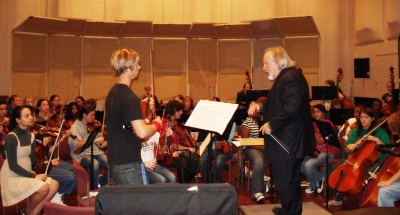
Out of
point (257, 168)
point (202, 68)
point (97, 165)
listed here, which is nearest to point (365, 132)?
point (257, 168)

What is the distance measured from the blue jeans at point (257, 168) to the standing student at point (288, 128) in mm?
2297

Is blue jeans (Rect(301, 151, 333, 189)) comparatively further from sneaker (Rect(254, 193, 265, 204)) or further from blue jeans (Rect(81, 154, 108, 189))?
blue jeans (Rect(81, 154, 108, 189))

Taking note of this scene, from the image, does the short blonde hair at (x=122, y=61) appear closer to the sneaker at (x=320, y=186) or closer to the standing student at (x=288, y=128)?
the standing student at (x=288, y=128)

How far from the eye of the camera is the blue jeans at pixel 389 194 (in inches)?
196

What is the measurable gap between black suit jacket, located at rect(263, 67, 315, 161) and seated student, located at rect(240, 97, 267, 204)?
82.3 inches

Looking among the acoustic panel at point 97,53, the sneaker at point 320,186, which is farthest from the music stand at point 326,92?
the acoustic panel at point 97,53

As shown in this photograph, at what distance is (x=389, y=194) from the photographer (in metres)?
5.00

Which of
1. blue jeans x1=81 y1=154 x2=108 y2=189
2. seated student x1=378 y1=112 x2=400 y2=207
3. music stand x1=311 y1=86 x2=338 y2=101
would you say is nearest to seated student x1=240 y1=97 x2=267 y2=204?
seated student x1=378 y1=112 x2=400 y2=207

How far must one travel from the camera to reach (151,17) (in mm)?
14125

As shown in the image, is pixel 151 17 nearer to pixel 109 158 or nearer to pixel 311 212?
pixel 311 212

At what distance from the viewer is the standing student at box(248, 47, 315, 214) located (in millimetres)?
4051

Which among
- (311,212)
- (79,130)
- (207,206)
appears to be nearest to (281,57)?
(311,212)

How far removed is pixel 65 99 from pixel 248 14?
5866mm

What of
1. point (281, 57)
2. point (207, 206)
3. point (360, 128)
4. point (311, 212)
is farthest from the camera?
point (360, 128)
